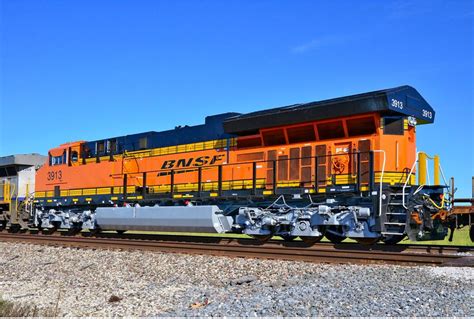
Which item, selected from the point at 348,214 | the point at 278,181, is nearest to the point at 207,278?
the point at 348,214

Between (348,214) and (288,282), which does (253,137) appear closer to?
(348,214)

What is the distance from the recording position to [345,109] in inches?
439

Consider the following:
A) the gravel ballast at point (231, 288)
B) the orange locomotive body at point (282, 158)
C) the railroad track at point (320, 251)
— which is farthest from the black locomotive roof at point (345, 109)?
the gravel ballast at point (231, 288)

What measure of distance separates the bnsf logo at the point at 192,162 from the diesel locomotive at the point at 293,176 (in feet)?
0.10

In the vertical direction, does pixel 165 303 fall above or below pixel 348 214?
below

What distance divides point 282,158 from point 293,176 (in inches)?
21.9

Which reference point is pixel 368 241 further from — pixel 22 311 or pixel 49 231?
pixel 49 231

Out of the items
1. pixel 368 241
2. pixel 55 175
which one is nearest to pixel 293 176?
pixel 368 241

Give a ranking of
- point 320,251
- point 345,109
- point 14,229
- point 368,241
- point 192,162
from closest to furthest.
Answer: point 320,251 < point 368,241 < point 345,109 < point 192,162 < point 14,229

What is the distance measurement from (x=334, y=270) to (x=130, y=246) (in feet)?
20.5

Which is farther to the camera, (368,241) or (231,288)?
(368,241)

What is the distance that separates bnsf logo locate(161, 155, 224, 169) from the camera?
1382cm

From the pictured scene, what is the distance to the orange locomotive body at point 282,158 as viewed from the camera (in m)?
10.9

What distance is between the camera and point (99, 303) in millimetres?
6652
